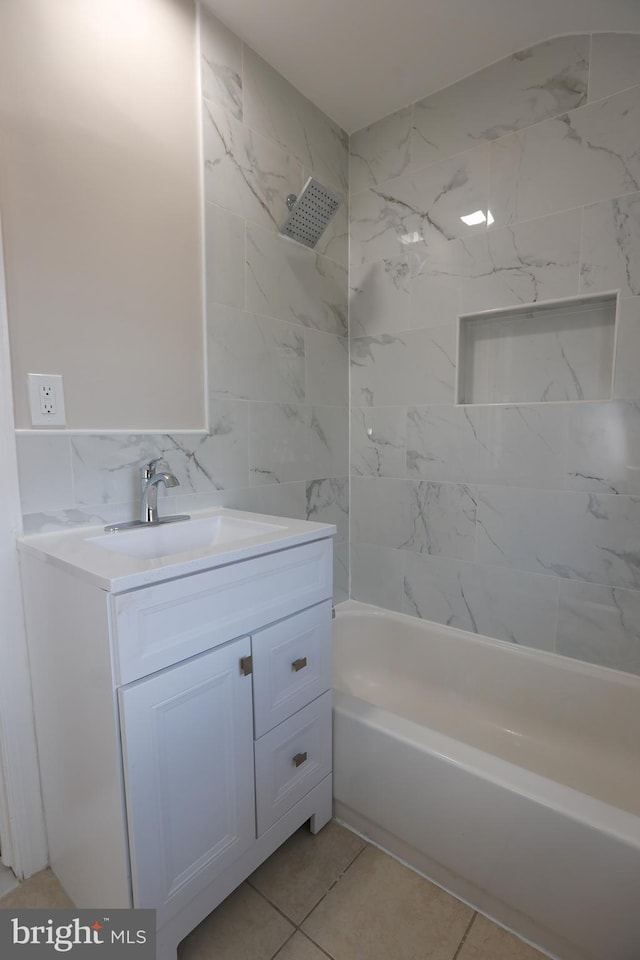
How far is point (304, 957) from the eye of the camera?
1.02 metres

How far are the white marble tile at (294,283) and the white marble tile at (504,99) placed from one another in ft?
1.89

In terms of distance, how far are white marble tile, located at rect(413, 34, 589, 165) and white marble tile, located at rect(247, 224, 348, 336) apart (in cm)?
57

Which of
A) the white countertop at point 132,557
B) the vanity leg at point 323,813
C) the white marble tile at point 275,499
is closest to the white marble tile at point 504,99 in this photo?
the white marble tile at point 275,499

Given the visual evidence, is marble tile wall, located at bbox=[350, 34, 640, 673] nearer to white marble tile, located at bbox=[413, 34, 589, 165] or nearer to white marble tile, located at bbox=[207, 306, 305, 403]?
white marble tile, located at bbox=[413, 34, 589, 165]

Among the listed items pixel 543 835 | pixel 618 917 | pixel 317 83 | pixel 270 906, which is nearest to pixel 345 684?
A: pixel 270 906

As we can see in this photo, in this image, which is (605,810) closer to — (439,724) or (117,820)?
(439,724)

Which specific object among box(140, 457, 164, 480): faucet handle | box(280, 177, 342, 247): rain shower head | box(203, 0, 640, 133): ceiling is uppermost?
box(203, 0, 640, 133): ceiling

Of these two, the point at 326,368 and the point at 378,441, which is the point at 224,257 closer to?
the point at 326,368

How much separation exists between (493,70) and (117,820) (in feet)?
8.19

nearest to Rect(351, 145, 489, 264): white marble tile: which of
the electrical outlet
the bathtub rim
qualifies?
the electrical outlet

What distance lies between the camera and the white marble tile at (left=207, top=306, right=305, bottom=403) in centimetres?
153

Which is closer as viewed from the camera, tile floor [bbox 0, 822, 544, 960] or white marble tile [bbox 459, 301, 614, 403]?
tile floor [bbox 0, 822, 544, 960]


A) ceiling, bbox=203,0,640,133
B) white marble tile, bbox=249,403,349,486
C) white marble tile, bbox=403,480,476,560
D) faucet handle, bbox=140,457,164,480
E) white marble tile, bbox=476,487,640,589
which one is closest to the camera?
faucet handle, bbox=140,457,164,480

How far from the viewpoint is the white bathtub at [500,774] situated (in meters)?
0.96
